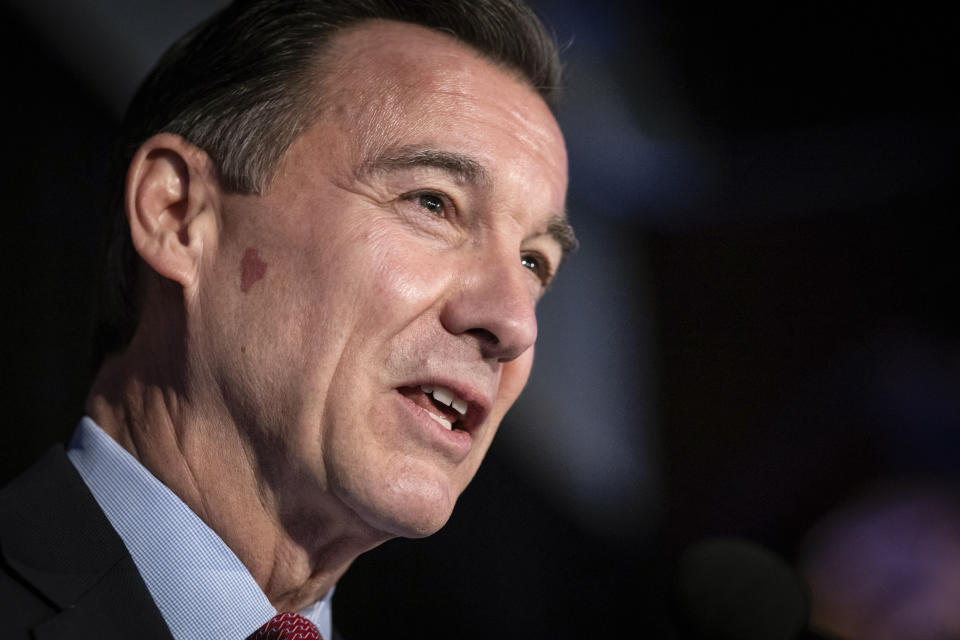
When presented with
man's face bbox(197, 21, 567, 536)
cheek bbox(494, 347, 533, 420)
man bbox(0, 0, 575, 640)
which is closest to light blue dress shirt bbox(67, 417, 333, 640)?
man bbox(0, 0, 575, 640)

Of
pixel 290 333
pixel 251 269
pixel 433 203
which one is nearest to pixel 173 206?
pixel 251 269

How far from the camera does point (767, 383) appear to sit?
2350 mm

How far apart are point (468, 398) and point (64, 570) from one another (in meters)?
0.64

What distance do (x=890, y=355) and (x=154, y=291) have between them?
189cm

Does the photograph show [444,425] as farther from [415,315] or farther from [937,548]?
[937,548]

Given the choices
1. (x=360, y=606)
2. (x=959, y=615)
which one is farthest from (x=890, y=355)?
(x=360, y=606)

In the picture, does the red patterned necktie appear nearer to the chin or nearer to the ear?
the chin

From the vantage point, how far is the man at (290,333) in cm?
116

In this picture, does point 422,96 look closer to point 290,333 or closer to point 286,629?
point 290,333

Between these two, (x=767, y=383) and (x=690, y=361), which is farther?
(x=690, y=361)

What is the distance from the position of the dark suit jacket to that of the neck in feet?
0.44

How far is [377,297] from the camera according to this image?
1.20m

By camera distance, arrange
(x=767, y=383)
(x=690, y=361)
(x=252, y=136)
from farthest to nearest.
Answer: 1. (x=690, y=361)
2. (x=767, y=383)
3. (x=252, y=136)

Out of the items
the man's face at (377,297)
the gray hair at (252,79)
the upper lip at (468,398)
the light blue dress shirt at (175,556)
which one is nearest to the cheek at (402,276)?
the man's face at (377,297)
